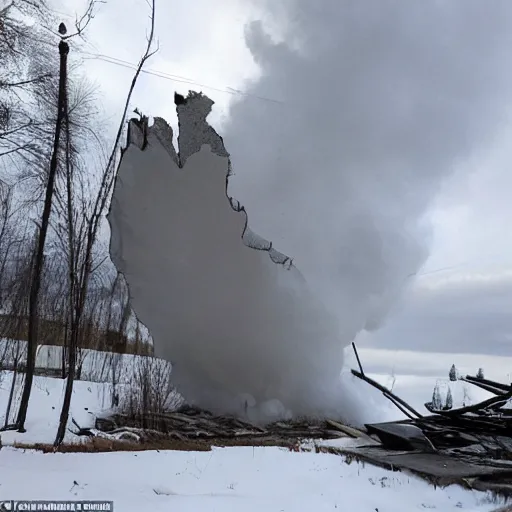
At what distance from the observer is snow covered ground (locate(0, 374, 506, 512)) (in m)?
4.78

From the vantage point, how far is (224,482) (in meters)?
5.60

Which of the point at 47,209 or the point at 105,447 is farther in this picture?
the point at 47,209

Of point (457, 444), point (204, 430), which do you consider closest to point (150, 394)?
point (204, 430)

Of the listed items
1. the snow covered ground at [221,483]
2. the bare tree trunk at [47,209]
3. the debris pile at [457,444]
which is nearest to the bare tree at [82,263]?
the bare tree trunk at [47,209]

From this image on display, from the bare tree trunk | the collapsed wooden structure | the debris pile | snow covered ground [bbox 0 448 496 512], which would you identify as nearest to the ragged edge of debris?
the collapsed wooden structure

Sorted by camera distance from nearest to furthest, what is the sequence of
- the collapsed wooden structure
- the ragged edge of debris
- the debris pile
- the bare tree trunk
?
the debris pile → the collapsed wooden structure → the bare tree trunk → the ragged edge of debris

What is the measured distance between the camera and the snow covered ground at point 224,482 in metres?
4.78

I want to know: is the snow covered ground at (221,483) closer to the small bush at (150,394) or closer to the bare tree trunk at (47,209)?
the bare tree trunk at (47,209)

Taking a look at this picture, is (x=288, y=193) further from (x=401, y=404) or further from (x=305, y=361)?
(x=401, y=404)

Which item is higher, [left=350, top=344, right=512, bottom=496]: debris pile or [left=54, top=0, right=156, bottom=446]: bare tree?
[left=54, top=0, right=156, bottom=446]: bare tree

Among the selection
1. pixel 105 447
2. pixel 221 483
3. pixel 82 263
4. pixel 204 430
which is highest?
pixel 82 263

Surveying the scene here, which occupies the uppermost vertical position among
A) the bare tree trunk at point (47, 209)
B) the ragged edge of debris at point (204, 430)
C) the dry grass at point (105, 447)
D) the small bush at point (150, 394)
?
the bare tree trunk at point (47, 209)

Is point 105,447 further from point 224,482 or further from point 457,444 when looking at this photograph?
point 457,444

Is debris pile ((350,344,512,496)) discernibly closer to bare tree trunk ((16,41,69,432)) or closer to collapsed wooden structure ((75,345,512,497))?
collapsed wooden structure ((75,345,512,497))
